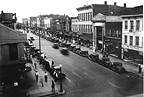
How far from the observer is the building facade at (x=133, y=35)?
35750mm

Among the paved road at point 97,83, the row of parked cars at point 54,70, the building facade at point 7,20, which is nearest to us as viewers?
the paved road at point 97,83

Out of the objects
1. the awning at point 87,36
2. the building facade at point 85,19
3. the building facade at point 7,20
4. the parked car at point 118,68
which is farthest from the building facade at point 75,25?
the parked car at point 118,68

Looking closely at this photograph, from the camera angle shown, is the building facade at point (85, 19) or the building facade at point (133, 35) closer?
the building facade at point (133, 35)

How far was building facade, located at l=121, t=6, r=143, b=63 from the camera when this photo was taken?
35.8 meters

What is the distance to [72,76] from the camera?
30.4m

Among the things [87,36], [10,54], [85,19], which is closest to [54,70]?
[10,54]

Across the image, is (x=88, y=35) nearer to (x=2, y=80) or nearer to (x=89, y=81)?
(x=89, y=81)

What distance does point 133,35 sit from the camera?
37562 mm

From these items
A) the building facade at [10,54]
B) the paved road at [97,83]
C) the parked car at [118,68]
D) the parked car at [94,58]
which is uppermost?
the building facade at [10,54]

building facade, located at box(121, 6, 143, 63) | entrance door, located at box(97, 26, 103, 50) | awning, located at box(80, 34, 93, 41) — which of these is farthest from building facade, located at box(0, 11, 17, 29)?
awning, located at box(80, 34, 93, 41)

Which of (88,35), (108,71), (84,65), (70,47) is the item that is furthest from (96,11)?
(108,71)

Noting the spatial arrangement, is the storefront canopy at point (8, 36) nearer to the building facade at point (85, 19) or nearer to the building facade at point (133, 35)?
the building facade at point (133, 35)

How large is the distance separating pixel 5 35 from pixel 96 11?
37416 mm

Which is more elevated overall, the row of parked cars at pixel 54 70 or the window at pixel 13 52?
the window at pixel 13 52
